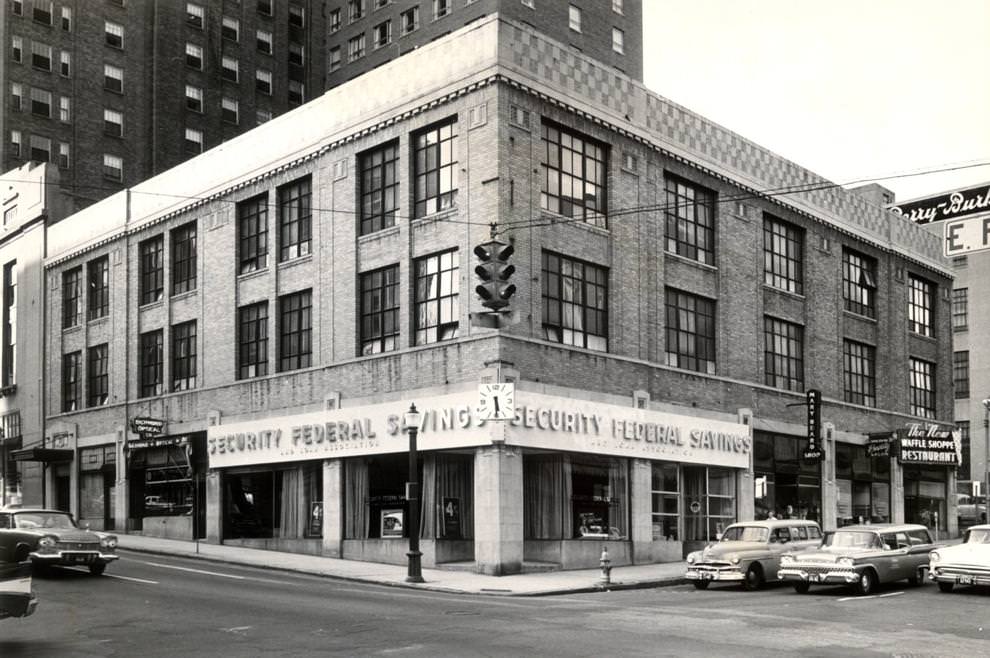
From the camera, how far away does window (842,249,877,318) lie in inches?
1898

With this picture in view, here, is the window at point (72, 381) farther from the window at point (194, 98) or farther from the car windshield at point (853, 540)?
the car windshield at point (853, 540)

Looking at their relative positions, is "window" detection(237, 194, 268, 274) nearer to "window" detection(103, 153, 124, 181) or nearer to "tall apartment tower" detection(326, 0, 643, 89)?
"tall apartment tower" detection(326, 0, 643, 89)

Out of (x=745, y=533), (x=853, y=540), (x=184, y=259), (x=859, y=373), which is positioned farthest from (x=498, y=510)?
(x=859, y=373)

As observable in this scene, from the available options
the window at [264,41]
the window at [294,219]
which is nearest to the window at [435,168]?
the window at [294,219]

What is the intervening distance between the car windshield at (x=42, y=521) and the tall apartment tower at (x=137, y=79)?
135 ft

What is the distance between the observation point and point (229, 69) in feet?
249

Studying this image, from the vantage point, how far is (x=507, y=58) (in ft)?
104

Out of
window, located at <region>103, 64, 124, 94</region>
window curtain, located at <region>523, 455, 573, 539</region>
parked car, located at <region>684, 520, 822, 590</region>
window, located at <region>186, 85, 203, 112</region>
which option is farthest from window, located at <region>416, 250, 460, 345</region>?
window, located at <region>186, 85, 203, 112</region>

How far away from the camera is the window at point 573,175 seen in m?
33.5

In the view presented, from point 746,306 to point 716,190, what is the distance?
4464 mm

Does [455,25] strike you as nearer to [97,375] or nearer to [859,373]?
[97,375]

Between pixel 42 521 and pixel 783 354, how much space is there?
28273 millimetres

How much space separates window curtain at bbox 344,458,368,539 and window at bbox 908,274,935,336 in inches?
1137

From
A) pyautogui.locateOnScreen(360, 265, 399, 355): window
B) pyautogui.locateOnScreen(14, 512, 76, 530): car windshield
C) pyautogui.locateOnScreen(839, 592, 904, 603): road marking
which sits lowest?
pyautogui.locateOnScreen(839, 592, 904, 603): road marking
